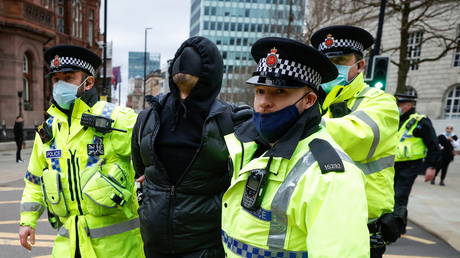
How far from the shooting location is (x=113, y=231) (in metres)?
2.44

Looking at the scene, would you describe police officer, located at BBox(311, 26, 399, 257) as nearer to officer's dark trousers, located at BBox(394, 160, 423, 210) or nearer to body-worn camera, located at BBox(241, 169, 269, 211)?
body-worn camera, located at BBox(241, 169, 269, 211)

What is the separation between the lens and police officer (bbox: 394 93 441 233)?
17.5 feet

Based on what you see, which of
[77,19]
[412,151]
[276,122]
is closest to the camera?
[276,122]

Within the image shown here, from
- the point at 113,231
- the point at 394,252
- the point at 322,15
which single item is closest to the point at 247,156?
the point at 113,231

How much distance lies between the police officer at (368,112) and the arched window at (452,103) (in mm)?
30493

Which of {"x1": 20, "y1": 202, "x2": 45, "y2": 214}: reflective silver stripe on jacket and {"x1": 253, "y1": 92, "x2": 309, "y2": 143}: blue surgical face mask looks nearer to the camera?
{"x1": 253, "y1": 92, "x2": 309, "y2": 143}: blue surgical face mask

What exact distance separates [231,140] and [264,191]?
42cm

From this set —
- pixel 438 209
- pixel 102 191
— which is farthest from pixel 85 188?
pixel 438 209

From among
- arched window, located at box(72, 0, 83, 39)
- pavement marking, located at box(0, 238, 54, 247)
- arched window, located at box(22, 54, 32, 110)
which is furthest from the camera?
arched window, located at box(72, 0, 83, 39)

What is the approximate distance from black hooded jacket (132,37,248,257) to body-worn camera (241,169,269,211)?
72 cm

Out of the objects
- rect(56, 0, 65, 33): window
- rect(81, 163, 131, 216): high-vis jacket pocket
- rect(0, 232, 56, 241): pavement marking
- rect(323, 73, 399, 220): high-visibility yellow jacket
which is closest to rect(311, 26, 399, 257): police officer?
rect(323, 73, 399, 220): high-visibility yellow jacket

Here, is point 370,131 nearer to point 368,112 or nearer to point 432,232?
point 368,112

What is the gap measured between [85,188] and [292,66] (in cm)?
170

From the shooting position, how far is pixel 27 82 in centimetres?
2195
